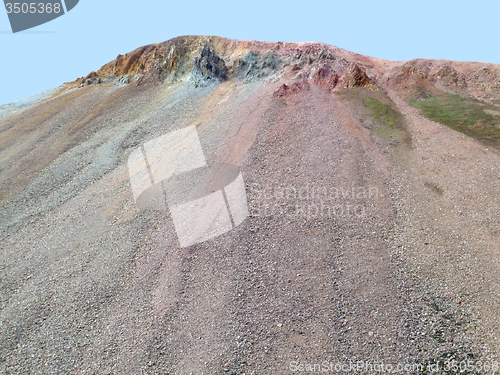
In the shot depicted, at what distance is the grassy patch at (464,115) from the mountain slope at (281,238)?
0.68 ft

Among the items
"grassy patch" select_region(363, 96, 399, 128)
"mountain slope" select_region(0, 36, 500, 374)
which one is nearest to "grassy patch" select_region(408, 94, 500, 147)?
"mountain slope" select_region(0, 36, 500, 374)

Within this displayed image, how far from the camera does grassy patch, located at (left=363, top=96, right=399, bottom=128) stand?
29433 mm

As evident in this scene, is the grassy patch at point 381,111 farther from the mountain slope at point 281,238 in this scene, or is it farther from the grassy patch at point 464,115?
the grassy patch at point 464,115

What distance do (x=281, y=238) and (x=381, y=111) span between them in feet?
59.6

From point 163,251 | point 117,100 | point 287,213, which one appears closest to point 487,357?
point 287,213

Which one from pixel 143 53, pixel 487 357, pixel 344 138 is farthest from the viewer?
pixel 143 53

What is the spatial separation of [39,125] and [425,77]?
40.7 metres

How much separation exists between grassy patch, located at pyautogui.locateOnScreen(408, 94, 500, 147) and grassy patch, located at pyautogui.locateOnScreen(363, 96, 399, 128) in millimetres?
2865

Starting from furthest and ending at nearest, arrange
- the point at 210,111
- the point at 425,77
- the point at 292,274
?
the point at 425,77 < the point at 210,111 < the point at 292,274

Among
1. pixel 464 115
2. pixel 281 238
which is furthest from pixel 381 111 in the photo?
pixel 281 238

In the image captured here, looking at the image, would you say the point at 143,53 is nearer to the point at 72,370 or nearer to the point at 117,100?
the point at 117,100

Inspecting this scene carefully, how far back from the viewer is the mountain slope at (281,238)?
551 inches

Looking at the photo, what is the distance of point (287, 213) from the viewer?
782 inches

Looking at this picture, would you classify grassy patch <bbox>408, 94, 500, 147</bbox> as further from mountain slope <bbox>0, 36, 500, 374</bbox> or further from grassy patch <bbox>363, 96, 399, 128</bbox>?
grassy patch <bbox>363, 96, 399, 128</bbox>
